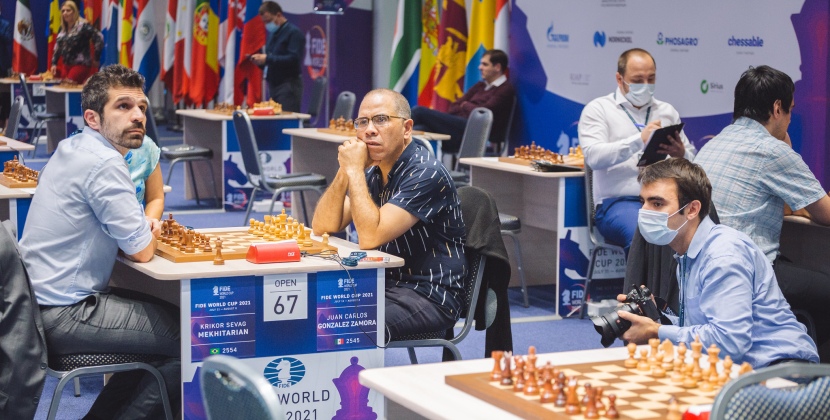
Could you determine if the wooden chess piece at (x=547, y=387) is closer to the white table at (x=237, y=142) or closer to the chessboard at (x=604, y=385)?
the chessboard at (x=604, y=385)

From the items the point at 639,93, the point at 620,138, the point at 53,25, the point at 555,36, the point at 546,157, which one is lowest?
the point at 546,157

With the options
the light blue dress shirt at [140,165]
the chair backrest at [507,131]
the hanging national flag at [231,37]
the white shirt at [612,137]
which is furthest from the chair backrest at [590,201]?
the hanging national flag at [231,37]

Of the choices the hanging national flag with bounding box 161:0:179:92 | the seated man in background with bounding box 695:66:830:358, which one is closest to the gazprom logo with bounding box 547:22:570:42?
the seated man in background with bounding box 695:66:830:358

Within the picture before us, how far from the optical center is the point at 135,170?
439 cm

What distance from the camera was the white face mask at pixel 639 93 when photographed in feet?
18.6

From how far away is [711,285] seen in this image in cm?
286

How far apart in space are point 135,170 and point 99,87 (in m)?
0.81

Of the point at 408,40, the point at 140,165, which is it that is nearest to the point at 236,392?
the point at 140,165

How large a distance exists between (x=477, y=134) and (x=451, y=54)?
219 centimetres

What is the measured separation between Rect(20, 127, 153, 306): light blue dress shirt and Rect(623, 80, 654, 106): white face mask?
299 centimetres

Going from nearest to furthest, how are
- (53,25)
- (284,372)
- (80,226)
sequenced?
(80,226), (284,372), (53,25)

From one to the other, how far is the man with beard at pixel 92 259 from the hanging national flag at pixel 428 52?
21.2 feet

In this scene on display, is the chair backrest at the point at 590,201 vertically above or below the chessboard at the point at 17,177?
below

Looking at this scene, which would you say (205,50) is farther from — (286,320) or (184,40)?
(286,320)
